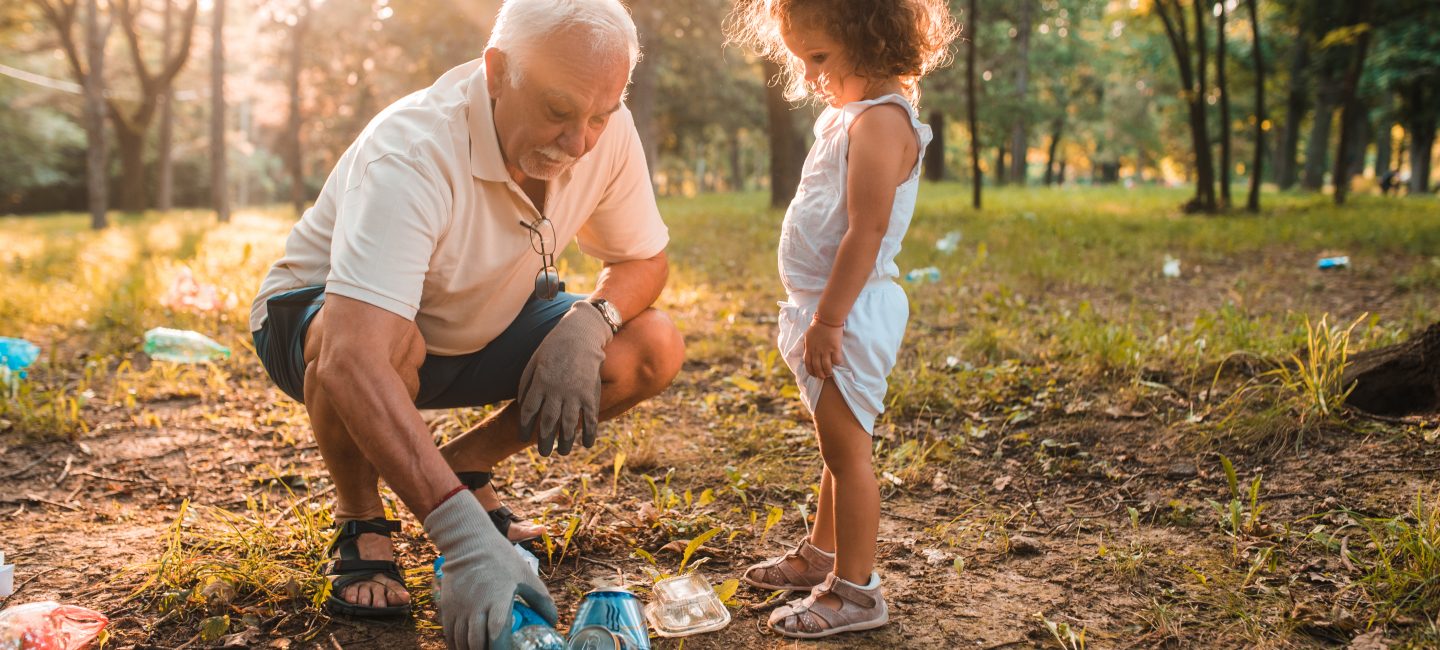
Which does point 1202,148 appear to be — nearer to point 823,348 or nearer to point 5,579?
point 823,348

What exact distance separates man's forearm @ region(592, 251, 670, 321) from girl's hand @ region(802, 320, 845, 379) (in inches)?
25.7

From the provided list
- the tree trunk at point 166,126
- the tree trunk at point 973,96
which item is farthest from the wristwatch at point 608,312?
→ the tree trunk at point 166,126

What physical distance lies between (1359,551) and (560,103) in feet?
6.90

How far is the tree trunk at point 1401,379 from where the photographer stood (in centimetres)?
290

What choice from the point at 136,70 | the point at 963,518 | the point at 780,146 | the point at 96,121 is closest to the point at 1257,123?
the point at 780,146

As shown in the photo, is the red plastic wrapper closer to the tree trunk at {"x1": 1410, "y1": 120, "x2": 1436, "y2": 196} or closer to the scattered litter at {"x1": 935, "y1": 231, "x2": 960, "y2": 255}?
the scattered litter at {"x1": 935, "y1": 231, "x2": 960, "y2": 255}

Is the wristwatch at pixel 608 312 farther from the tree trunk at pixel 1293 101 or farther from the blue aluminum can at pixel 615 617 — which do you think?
the tree trunk at pixel 1293 101

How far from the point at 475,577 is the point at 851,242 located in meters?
0.98

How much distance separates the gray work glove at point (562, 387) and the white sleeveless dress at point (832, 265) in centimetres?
A: 46

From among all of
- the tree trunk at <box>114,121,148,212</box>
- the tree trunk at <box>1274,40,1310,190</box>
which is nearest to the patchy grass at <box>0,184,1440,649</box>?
the tree trunk at <box>114,121,148,212</box>

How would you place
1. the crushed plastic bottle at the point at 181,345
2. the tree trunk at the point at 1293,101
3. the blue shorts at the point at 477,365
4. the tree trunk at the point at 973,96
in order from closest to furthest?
the blue shorts at the point at 477,365 → the crushed plastic bottle at the point at 181,345 → the tree trunk at the point at 973,96 → the tree trunk at the point at 1293,101

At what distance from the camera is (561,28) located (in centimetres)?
199

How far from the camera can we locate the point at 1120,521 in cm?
263

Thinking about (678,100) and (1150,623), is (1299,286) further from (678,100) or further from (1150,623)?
(678,100)
